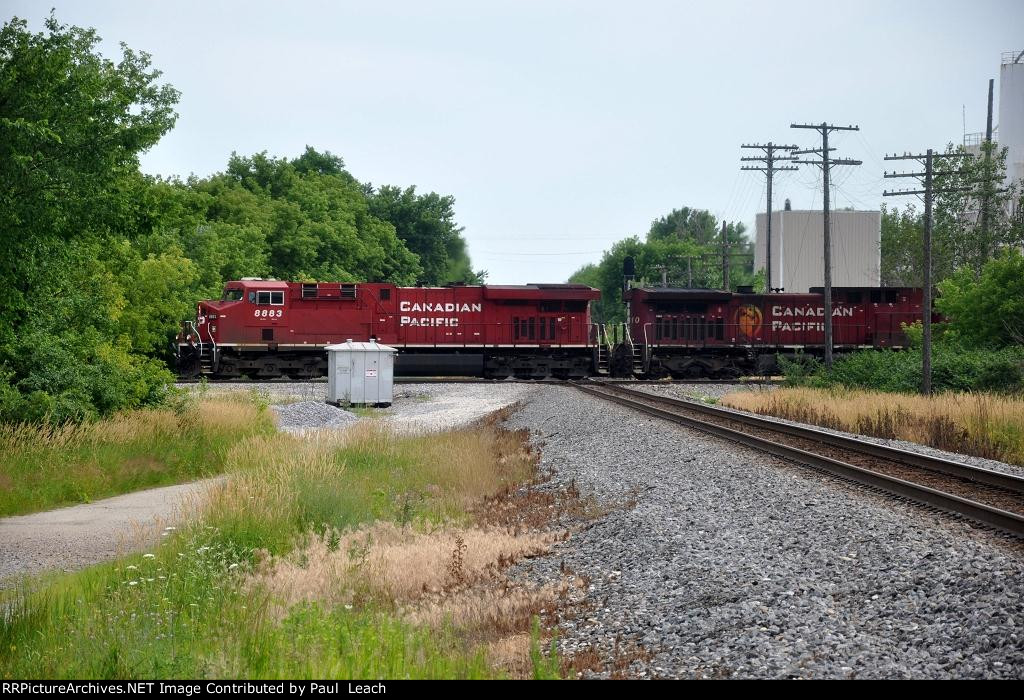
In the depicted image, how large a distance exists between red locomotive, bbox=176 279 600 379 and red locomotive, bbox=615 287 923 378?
208 cm

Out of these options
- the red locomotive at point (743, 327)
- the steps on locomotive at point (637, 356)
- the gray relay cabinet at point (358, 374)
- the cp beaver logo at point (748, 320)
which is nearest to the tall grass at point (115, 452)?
the gray relay cabinet at point (358, 374)

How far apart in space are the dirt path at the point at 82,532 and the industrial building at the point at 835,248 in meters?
64.3

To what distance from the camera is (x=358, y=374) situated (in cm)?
2869

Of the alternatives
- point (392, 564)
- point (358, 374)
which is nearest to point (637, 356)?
point (358, 374)

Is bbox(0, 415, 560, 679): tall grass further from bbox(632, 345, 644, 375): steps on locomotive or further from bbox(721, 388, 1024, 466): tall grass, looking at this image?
bbox(632, 345, 644, 375): steps on locomotive

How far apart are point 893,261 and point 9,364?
250 feet

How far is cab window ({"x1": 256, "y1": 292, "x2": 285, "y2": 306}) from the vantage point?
3706 centimetres

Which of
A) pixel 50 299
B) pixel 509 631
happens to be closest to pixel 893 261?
pixel 50 299

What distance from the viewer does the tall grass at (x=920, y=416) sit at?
16.4 metres

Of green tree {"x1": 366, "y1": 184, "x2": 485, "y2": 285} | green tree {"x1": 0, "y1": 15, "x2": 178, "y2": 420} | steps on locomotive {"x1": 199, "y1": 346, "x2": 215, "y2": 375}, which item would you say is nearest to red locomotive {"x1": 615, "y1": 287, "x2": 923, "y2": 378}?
steps on locomotive {"x1": 199, "y1": 346, "x2": 215, "y2": 375}

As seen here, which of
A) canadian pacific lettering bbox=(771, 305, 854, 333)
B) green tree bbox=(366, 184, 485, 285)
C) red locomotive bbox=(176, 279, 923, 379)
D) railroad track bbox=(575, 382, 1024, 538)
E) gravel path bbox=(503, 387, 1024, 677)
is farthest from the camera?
green tree bbox=(366, 184, 485, 285)

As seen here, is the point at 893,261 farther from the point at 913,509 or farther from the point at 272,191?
the point at 913,509

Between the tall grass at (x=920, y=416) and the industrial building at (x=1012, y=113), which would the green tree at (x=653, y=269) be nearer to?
the industrial building at (x=1012, y=113)

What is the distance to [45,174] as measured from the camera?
14.7 meters
